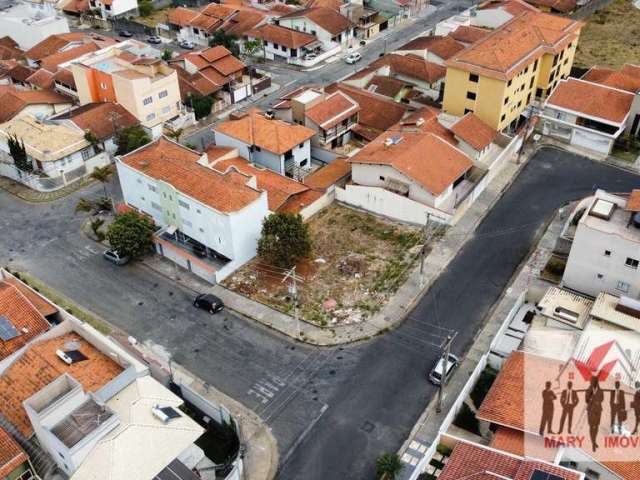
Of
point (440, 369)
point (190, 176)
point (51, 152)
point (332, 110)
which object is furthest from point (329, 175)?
point (51, 152)

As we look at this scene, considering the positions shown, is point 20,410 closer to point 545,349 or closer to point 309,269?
point 309,269

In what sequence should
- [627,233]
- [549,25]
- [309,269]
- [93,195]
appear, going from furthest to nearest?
[549,25], [93,195], [309,269], [627,233]

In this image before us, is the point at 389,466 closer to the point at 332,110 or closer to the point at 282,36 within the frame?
the point at 332,110

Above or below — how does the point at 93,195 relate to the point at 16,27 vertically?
below

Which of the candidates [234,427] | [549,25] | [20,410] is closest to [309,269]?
[234,427]

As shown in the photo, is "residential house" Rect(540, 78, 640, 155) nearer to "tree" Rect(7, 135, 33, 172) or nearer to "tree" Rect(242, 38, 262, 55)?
"tree" Rect(242, 38, 262, 55)

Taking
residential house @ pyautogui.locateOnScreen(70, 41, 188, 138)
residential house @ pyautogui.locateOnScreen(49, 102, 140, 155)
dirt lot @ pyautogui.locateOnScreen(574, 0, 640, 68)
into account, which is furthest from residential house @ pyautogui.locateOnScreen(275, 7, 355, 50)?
residential house @ pyautogui.locateOnScreen(49, 102, 140, 155)

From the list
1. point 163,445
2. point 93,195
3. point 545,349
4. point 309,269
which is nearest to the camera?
point 163,445
